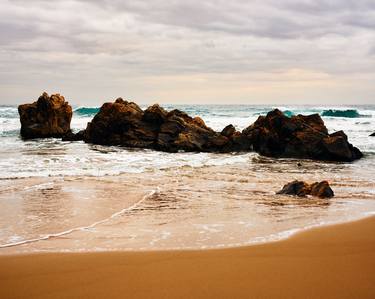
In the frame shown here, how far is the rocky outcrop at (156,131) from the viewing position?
816 inches

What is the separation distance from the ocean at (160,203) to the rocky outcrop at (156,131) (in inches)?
182

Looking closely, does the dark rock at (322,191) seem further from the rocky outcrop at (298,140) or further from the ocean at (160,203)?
the rocky outcrop at (298,140)

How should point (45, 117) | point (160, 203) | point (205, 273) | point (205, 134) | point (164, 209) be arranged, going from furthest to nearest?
point (45, 117) → point (205, 134) → point (160, 203) → point (164, 209) → point (205, 273)

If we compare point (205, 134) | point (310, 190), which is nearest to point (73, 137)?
point (205, 134)

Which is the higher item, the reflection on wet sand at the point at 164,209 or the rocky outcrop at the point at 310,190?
the rocky outcrop at the point at 310,190

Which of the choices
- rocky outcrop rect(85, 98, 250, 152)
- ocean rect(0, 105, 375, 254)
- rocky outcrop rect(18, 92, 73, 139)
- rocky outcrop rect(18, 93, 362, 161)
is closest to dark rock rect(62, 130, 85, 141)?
rocky outcrop rect(18, 93, 362, 161)

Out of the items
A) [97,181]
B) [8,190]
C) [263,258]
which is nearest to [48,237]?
[263,258]

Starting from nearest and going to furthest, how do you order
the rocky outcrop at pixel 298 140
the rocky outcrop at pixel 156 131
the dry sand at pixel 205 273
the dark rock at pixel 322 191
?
the dry sand at pixel 205 273, the dark rock at pixel 322 191, the rocky outcrop at pixel 298 140, the rocky outcrop at pixel 156 131

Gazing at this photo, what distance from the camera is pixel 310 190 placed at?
31.1 ft

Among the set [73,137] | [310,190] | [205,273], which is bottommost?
[205,273]

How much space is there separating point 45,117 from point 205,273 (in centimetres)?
2578

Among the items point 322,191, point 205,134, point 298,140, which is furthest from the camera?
point 205,134

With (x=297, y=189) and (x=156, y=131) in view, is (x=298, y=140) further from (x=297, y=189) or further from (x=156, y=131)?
(x=297, y=189)

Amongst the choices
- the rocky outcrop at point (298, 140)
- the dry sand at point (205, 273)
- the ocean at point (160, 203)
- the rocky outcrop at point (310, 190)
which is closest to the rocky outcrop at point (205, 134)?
the rocky outcrop at point (298, 140)
